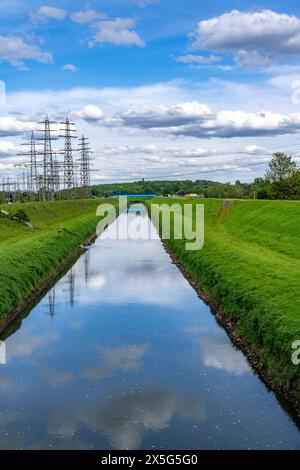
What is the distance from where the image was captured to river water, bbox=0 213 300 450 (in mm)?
11000

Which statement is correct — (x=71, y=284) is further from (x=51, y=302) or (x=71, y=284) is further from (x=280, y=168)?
(x=280, y=168)

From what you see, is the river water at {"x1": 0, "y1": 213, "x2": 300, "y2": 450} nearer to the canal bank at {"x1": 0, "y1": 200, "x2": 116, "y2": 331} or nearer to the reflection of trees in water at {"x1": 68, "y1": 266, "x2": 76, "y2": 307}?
the reflection of trees in water at {"x1": 68, "y1": 266, "x2": 76, "y2": 307}

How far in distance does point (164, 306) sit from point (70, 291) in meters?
5.83

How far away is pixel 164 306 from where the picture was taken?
22516mm

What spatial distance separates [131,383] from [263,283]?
302 inches

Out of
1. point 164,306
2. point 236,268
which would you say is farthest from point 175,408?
point 236,268

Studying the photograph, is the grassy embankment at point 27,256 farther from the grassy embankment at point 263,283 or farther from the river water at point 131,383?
the grassy embankment at point 263,283

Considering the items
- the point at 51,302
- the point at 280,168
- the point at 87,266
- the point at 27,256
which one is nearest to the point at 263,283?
the point at 51,302

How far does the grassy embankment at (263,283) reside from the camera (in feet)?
46.6

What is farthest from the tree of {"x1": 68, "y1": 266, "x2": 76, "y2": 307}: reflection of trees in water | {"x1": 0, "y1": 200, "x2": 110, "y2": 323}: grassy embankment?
{"x1": 68, "y1": 266, "x2": 76, "y2": 307}: reflection of trees in water

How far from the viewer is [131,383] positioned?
13.7m

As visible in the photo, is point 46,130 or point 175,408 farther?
point 46,130

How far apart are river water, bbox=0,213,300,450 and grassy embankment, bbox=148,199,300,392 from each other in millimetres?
764
